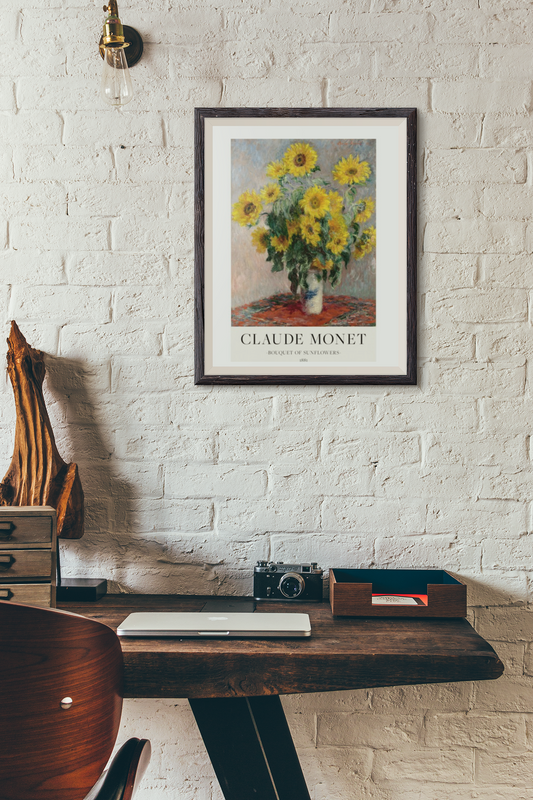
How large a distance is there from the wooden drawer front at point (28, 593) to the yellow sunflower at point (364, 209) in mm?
1140

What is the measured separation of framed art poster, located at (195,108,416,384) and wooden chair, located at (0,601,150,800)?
0.78m

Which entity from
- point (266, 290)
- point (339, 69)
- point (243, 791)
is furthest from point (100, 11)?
point (243, 791)

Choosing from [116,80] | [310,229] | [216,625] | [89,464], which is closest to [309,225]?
[310,229]

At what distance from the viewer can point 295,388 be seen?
1.38 metres

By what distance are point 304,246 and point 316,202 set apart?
0.12 m

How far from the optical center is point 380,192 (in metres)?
1.36

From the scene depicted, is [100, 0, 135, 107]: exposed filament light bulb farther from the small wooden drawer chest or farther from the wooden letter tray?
the wooden letter tray

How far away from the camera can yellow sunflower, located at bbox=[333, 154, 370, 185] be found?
1.36 meters

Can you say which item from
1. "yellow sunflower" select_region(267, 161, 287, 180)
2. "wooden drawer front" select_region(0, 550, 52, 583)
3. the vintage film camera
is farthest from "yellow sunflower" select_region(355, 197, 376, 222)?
"wooden drawer front" select_region(0, 550, 52, 583)

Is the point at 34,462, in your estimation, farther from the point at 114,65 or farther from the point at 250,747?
the point at 114,65

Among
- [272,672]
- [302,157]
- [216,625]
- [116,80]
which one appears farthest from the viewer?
[302,157]

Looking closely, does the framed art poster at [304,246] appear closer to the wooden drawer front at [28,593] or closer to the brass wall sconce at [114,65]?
the brass wall sconce at [114,65]

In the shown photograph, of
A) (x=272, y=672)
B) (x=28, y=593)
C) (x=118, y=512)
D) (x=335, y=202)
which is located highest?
(x=335, y=202)

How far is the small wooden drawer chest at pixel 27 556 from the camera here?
1068mm
